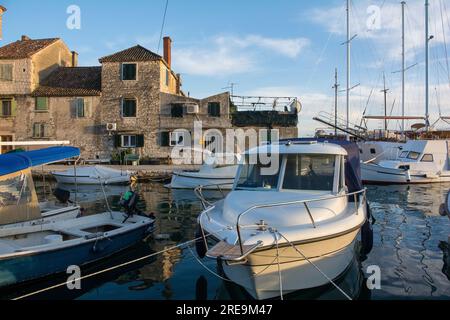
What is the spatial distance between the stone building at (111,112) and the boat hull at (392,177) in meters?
9.40

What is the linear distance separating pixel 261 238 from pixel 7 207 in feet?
22.5

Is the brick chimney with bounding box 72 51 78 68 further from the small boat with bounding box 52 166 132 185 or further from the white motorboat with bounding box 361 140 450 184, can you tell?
the white motorboat with bounding box 361 140 450 184

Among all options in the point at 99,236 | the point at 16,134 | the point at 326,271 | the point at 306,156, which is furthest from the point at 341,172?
the point at 16,134

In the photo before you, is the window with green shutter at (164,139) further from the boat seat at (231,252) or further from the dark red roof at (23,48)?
the boat seat at (231,252)

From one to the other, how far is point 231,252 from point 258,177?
2.94m

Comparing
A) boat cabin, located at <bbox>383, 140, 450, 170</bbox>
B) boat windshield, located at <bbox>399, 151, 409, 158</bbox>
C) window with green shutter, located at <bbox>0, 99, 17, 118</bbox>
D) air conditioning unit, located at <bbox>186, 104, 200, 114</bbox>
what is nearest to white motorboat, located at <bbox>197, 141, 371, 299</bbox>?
boat cabin, located at <bbox>383, 140, 450, 170</bbox>

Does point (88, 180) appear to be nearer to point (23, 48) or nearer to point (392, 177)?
point (23, 48)

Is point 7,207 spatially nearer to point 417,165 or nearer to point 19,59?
point 417,165

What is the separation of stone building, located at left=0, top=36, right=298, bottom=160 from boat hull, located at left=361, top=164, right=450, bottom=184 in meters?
9.40

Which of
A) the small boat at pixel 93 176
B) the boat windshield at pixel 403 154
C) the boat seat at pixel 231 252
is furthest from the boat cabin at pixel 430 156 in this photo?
the boat seat at pixel 231 252

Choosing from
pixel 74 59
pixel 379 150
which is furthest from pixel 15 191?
pixel 74 59

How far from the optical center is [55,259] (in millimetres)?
7879

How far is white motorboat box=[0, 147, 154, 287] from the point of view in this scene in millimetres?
7504
